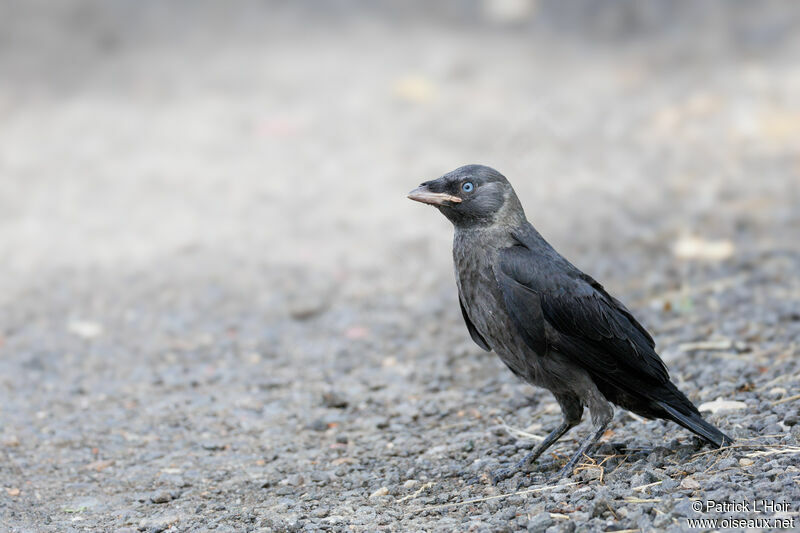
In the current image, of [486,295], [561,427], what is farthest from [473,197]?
[561,427]

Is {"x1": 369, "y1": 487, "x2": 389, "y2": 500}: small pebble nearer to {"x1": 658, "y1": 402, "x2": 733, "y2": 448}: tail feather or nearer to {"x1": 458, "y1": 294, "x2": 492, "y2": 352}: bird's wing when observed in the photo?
{"x1": 458, "y1": 294, "x2": 492, "y2": 352}: bird's wing

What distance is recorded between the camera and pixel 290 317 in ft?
19.8

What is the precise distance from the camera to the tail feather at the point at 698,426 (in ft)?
11.5

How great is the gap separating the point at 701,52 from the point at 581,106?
156 cm

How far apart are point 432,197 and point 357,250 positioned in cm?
312

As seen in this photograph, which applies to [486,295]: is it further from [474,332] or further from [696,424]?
[696,424]

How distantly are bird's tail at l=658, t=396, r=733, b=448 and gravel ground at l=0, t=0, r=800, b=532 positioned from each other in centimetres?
6

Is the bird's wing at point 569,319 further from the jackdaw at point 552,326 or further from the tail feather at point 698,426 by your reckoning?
the tail feather at point 698,426

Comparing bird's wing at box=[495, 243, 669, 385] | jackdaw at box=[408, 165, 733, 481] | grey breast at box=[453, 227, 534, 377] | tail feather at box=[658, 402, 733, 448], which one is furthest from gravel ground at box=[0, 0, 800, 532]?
grey breast at box=[453, 227, 534, 377]

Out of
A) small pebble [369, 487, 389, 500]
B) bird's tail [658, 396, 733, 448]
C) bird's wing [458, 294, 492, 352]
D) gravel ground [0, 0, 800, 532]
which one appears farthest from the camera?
bird's wing [458, 294, 492, 352]

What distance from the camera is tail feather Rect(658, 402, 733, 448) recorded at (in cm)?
351

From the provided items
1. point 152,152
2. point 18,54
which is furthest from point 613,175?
point 18,54

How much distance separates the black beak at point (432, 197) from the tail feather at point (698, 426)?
43.5 inches

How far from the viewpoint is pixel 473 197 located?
3814 millimetres
